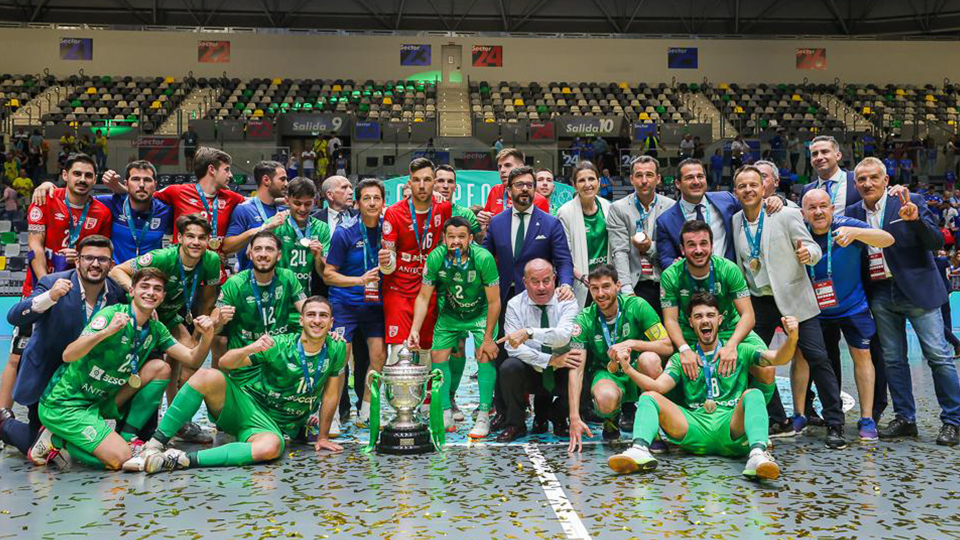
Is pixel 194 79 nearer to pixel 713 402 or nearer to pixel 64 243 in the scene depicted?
pixel 64 243

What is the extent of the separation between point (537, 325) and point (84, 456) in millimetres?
2907

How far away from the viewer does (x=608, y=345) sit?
555cm

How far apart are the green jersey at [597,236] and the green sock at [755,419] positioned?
187 centimetres

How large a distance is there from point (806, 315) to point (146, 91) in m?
26.8

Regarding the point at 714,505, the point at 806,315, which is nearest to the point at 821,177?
the point at 806,315

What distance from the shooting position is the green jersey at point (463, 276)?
19.1 feet

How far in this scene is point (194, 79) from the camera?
2959cm

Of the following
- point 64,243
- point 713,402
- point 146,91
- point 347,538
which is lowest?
point 347,538

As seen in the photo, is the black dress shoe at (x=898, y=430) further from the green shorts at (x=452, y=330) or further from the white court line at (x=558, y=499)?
the green shorts at (x=452, y=330)

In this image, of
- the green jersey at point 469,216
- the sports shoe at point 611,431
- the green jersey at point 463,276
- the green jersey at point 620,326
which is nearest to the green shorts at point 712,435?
the sports shoe at point 611,431

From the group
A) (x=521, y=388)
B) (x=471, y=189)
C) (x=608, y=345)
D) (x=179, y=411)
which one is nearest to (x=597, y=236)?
(x=608, y=345)

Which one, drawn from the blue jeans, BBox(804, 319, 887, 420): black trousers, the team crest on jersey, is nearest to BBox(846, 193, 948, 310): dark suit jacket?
the blue jeans

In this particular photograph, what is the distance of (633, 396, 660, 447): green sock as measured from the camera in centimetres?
474

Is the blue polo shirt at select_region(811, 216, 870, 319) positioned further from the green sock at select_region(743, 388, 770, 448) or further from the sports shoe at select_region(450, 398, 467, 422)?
the sports shoe at select_region(450, 398, 467, 422)
